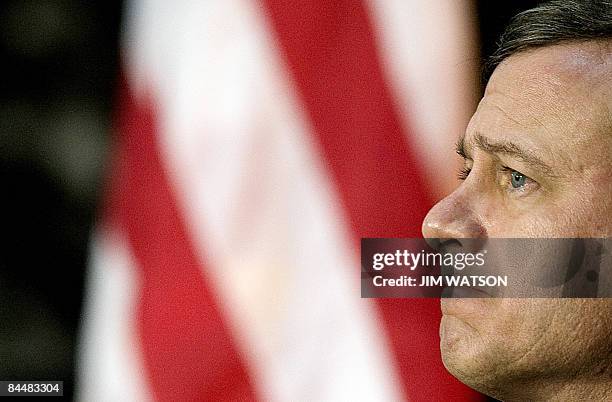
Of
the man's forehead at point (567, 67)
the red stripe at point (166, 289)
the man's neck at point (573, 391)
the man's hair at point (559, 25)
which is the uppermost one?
the man's hair at point (559, 25)

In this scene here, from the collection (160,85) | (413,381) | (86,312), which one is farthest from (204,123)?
(413,381)

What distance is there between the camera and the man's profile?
24.7 inches

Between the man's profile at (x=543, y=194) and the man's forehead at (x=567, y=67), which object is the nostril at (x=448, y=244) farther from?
the man's forehead at (x=567, y=67)

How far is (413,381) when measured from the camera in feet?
2.81

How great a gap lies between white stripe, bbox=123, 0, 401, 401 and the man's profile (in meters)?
0.20

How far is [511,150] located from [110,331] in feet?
1.71

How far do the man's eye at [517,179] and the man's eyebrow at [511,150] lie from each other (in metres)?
0.02

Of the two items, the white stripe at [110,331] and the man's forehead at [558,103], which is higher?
the man's forehead at [558,103]

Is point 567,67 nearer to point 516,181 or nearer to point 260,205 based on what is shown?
point 516,181

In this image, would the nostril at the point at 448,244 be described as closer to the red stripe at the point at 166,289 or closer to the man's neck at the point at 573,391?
the man's neck at the point at 573,391

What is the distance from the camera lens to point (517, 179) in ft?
2.18

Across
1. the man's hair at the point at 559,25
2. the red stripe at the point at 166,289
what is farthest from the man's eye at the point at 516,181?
the red stripe at the point at 166,289

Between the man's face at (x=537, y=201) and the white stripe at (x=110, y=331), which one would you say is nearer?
the man's face at (x=537, y=201)

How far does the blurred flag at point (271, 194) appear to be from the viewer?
0.86 m
